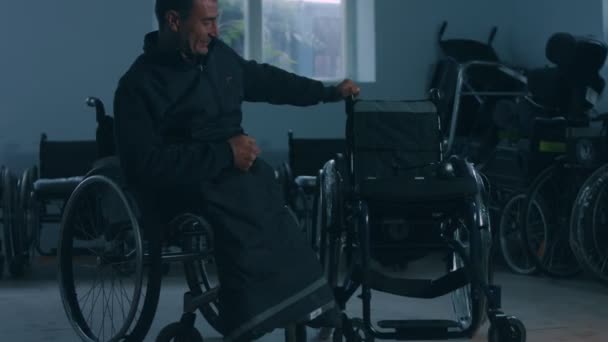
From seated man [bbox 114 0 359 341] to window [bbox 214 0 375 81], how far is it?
132 inches

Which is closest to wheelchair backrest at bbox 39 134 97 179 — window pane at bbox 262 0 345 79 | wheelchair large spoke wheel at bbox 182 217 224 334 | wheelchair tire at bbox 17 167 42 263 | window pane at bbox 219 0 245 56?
wheelchair tire at bbox 17 167 42 263

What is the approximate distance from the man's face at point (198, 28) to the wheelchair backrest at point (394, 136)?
84 centimetres

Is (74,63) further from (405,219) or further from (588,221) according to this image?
(405,219)

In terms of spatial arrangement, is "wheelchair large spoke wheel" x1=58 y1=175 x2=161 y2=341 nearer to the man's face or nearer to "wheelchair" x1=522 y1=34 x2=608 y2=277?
the man's face

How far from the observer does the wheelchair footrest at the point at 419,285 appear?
2.65 meters

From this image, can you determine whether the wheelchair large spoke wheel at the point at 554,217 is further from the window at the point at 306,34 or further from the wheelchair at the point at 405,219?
the window at the point at 306,34

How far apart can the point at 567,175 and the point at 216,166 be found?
263 centimetres

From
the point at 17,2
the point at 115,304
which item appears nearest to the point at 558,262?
the point at 115,304

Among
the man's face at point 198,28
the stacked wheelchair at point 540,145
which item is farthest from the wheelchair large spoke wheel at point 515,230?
the man's face at point 198,28

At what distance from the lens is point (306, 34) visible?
5906 mm

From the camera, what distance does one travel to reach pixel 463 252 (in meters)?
2.68

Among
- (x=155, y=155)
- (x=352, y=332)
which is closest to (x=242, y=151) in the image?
(x=155, y=155)

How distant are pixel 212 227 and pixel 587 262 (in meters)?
2.23

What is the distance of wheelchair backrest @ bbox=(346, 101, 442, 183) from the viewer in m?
3.14
